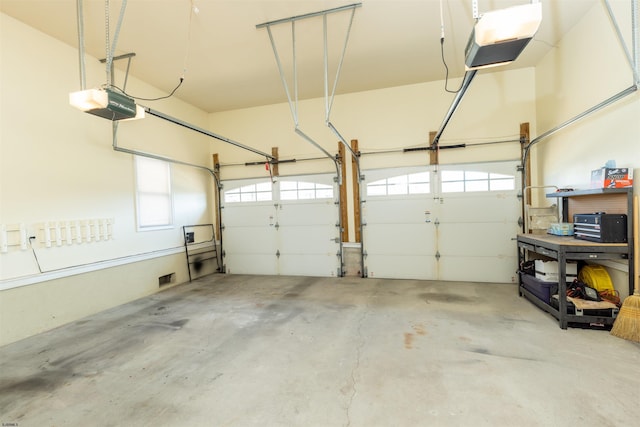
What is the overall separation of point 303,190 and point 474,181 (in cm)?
316

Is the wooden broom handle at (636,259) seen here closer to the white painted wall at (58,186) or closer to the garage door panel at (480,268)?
the garage door panel at (480,268)

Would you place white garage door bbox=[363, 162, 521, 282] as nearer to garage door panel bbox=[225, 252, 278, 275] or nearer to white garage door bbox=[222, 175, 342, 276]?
white garage door bbox=[222, 175, 342, 276]

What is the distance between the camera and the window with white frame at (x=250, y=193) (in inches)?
235

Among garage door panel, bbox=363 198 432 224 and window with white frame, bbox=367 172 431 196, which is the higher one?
window with white frame, bbox=367 172 431 196

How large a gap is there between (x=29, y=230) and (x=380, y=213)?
4921 mm

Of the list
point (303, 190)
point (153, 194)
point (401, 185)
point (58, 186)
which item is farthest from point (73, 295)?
point (401, 185)

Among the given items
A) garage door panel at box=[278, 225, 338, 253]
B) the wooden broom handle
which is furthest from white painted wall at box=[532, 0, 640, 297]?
garage door panel at box=[278, 225, 338, 253]

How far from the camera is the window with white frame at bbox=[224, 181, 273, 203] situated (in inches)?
235

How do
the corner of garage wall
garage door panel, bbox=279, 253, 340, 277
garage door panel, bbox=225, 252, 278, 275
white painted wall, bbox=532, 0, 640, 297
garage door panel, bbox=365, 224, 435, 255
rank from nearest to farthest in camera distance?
1. white painted wall, bbox=532, 0, 640, 297
2. the corner of garage wall
3. garage door panel, bbox=365, 224, 435, 255
4. garage door panel, bbox=279, 253, 340, 277
5. garage door panel, bbox=225, 252, 278, 275

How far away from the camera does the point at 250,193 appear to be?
607cm

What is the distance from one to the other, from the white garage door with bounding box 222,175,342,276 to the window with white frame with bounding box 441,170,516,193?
2.08 meters

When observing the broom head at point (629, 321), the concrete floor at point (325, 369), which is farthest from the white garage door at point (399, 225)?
the broom head at point (629, 321)

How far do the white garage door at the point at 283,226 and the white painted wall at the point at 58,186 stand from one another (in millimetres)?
1729

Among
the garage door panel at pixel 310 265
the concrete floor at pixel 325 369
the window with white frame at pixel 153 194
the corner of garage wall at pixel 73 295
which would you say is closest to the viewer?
the concrete floor at pixel 325 369
